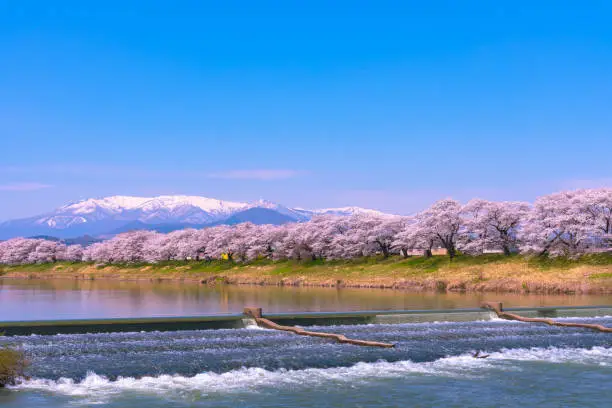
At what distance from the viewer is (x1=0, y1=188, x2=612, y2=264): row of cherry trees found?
72.9 m

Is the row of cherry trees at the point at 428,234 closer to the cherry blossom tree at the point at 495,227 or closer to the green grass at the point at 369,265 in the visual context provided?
the cherry blossom tree at the point at 495,227

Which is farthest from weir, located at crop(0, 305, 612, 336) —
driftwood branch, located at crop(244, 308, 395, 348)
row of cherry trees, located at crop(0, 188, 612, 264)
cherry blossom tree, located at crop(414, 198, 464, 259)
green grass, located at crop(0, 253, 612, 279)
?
cherry blossom tree, located at crop(414, 198, 464, 259)

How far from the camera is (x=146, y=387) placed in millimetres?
20172

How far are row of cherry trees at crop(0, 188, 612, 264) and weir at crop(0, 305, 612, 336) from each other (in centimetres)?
3591

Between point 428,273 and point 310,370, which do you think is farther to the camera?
point 428,273

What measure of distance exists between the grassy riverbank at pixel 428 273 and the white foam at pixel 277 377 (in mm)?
37628

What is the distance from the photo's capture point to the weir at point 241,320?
2866 cm

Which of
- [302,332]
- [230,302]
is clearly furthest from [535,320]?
[230,302]

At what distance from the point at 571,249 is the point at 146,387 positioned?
6184cm

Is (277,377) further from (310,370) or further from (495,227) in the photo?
(495,227)

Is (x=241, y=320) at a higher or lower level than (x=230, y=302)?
higher

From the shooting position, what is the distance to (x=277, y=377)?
2175 cm

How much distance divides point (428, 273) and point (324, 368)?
55334mm

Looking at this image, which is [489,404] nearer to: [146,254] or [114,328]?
[114,328]
